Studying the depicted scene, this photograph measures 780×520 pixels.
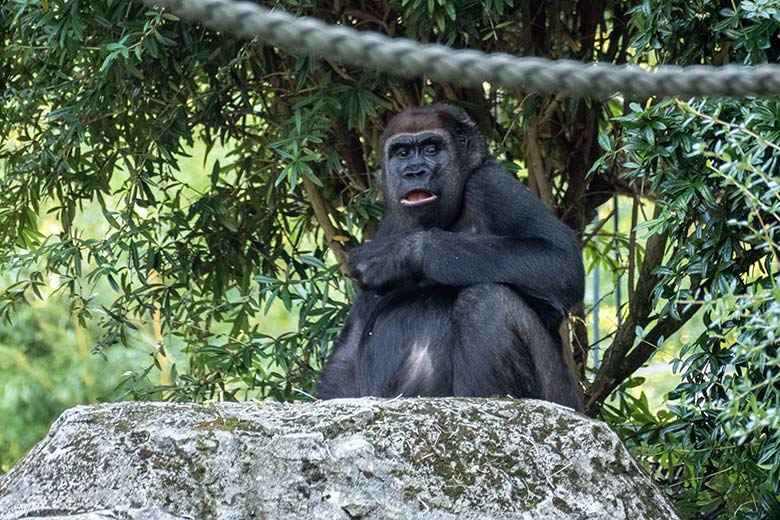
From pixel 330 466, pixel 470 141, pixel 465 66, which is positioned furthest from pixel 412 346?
pixel 465 66

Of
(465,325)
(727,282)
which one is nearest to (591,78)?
(727,282)

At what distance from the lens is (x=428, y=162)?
5648 millimetres

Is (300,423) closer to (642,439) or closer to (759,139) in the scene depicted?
(759,139)

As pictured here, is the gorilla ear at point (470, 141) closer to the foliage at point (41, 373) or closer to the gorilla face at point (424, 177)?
the gorilla face at point (424, 177)

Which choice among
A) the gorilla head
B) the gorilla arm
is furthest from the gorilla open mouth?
the gorilla arm

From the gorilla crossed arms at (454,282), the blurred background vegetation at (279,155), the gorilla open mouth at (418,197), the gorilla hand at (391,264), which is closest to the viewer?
the gorilla crossed arms at (454,282)

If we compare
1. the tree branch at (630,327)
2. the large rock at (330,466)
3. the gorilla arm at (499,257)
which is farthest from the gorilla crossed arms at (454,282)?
the large rock at (330,466)

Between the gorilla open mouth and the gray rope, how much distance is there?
2.83 meters

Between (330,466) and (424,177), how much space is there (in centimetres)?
201

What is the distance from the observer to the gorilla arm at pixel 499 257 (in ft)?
16.9

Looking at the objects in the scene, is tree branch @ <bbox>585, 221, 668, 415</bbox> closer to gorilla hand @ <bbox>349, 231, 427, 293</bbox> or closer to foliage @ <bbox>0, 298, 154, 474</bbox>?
gorilla hand @ <bbox>349, 231, 427, 293</bbox>

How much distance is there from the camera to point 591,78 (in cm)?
261

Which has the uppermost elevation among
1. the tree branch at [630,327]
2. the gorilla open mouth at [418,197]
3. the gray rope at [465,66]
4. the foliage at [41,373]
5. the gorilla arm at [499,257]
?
the gray rope at [465,66]

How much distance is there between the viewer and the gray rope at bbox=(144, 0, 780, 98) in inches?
100
